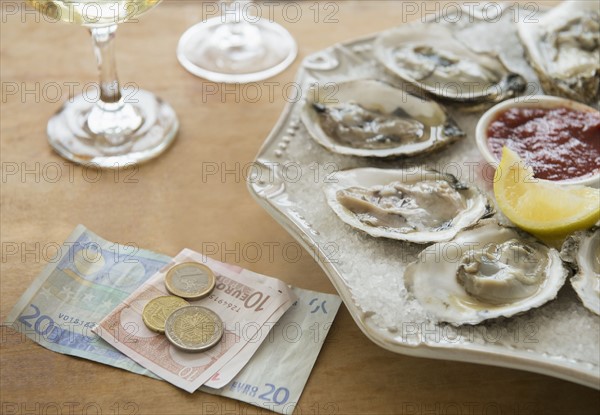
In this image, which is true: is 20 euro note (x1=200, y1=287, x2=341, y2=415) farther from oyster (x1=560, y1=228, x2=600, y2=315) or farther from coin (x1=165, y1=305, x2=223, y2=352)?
oyster (x1=560, y1=228, x2=600, y2=315)

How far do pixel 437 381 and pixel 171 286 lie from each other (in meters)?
→ 0.47

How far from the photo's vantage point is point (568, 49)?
73.0 inches

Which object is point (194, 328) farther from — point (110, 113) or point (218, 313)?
point (110, 113)

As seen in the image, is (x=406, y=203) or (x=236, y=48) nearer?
(x=406, y=203)

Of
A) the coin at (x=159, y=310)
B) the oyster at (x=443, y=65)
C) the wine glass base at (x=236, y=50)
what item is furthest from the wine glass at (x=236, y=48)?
the coin at (x=159, y=310)

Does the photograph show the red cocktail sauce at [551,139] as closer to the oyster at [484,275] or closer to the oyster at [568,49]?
the oyster at [568,49]

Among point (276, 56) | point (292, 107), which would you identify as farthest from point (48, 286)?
point (276, 56)

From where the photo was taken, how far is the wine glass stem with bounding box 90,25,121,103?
1751mm

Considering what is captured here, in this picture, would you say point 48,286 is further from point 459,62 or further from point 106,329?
point 459,62

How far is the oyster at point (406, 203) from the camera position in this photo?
4.65 feet

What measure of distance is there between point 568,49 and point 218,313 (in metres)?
0.99

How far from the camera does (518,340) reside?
1.22 metres

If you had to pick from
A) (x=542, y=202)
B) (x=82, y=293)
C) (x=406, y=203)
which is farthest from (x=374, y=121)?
(x=82, y=293)

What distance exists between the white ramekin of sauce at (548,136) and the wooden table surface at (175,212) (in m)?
0.41
